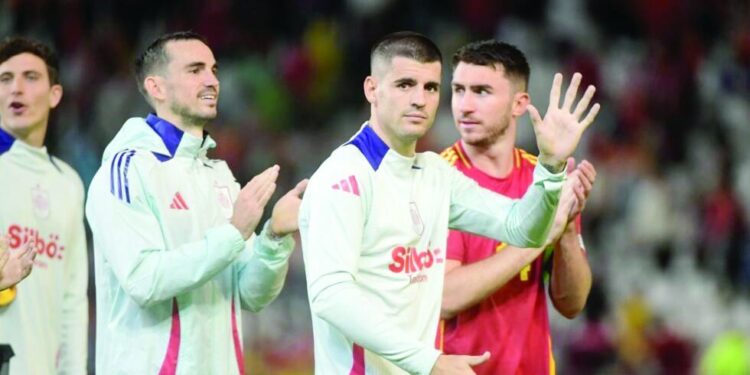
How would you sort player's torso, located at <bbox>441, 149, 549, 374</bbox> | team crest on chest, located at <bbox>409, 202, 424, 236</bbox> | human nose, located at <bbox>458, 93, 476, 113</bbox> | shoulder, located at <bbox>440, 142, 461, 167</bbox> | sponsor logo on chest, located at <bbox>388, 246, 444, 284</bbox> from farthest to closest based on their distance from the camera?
1. shoulder, located at <bbox>440, 142, 461, 167</bbox>
2. human nose, located at <bbox>458, 93, 476, 113</bbox>
3. player's torso, located at <bbox>441, 149, 549, 374</bbox>
4. team crest on chest, located at <bbox>409, 202, 424, 236</bbox>
5. sponsor logo on chest, located at <bbox>388, 246, 444, 284</bbox>

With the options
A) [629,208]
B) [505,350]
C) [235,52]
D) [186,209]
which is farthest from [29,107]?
[235,52]

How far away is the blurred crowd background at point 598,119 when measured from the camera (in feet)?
36.3

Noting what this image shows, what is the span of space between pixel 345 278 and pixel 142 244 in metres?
0.89

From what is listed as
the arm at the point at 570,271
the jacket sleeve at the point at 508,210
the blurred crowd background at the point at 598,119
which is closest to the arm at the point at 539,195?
the jacket sleeve at the point at 508,210

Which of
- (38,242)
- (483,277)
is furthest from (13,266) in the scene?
(483,277)

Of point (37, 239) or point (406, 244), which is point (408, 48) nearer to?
point (406, 244)

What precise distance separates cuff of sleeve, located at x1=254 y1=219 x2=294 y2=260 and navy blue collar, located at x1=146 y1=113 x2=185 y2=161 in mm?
485

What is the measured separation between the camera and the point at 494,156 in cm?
659

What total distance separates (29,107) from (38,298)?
2.92 ft

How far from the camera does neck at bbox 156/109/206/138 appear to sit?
601 centimetres

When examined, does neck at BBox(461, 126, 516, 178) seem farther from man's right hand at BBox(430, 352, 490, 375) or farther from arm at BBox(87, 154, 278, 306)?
man's right hand at BBox(430, 352, 490, 375)

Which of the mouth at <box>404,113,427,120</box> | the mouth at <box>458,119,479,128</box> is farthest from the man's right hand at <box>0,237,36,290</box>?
the mouth at <box>458,119,479,128</box>

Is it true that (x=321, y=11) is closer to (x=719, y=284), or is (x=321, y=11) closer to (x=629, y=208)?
(x=629, y=208)

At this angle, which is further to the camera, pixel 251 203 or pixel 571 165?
pixel 571 165
